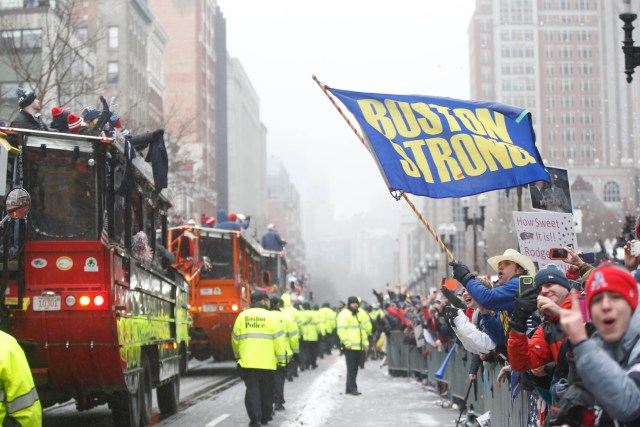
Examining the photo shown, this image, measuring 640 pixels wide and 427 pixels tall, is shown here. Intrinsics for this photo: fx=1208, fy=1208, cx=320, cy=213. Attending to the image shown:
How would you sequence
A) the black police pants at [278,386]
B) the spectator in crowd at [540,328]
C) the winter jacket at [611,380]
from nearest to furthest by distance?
the winter jacket at [611,380]
the spectator in crowd at [540,328]
the black police pants at [278,386]

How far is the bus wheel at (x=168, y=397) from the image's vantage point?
59.7ft

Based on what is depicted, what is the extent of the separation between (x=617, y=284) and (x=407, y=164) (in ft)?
21.0

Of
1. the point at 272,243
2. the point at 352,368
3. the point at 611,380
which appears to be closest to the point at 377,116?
the point at 611,380

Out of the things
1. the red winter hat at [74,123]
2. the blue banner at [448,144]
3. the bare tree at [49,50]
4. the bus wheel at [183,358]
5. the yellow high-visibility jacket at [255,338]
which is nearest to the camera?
the blue banner at [448,144]

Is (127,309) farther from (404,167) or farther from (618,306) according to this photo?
(618,306)

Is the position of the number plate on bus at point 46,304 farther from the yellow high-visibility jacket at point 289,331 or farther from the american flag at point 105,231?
the yellow high-visibility jacket at point 289,331

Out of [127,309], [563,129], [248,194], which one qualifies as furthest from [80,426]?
[563,129]

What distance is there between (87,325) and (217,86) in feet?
423

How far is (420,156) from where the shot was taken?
39.0ft

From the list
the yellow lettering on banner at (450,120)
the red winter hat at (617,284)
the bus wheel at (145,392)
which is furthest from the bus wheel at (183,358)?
the red winter hat at (617,284)

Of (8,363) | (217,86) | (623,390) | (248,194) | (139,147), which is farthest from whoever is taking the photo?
(248,194)

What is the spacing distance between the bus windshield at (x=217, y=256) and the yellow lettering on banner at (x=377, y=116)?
1775cm

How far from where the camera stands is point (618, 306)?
5461 millimetres

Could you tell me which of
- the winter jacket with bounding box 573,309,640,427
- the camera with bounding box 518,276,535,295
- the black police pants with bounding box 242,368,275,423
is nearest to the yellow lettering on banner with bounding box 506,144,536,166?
the camera with bounding box 518,276,535,295
